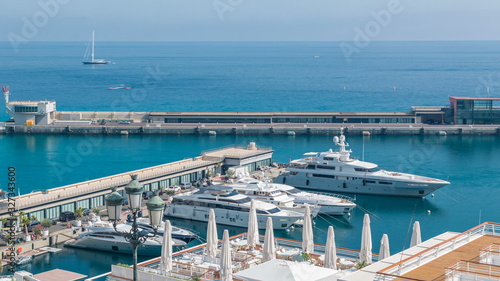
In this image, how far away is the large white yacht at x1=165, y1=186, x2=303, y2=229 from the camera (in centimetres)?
4666

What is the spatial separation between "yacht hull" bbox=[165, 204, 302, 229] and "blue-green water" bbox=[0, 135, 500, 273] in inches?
20.5

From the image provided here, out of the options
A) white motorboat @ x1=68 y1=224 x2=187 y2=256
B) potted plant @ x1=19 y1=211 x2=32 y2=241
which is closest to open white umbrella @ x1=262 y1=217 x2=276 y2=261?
white motorboat @ x1=68 y1=224 x2=187 y2=256

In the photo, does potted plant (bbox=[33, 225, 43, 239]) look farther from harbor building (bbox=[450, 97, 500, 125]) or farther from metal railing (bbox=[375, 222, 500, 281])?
harbor building (bbox=[450, 97, 500, 125])

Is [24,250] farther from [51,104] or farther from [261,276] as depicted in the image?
[51,104]

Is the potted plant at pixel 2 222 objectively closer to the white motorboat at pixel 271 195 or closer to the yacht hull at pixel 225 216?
the yacht hull at pixel 225 216

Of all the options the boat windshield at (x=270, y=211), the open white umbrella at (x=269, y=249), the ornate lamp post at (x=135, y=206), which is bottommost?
the boat windshield at (x=270, y=211)

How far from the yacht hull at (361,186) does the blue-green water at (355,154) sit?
2.29 ft

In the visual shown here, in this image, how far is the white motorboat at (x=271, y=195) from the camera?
4891cm

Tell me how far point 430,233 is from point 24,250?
22.5 metres

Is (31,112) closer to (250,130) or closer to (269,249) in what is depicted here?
(250,130)

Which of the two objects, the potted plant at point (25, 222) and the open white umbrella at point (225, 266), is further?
the potted plant at point (25, 222)

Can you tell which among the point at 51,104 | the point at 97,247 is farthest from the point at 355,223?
the point at 51,104

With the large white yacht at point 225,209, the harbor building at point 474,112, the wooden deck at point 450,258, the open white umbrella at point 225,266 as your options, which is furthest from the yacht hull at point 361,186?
the harbor building at point 474,112

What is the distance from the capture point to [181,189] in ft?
183
